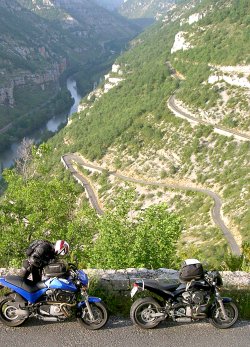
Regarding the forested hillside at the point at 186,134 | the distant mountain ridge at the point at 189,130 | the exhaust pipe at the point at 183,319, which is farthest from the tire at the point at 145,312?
the distant mountain ridge at the point at 189,130

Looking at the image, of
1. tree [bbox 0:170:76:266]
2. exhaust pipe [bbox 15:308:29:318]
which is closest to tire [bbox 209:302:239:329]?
exhaust pipe [bbox 15:308:29:318]

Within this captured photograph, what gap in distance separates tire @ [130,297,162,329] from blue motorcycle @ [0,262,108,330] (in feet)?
1.79

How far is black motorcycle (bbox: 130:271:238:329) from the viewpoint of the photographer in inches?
310

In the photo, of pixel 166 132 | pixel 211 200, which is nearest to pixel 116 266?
pixel 211 200

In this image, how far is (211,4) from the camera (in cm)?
13725

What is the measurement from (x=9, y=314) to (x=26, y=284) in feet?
2.00

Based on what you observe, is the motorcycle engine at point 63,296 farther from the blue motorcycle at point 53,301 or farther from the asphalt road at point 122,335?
the asphalt road at point 122,335

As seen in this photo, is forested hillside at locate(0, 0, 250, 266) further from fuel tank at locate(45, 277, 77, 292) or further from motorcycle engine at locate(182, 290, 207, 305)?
motorcycle engine at locate(182, 290, 207, 305)

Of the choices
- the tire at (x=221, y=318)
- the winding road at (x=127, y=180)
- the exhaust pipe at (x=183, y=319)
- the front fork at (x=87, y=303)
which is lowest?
the winding road at (x=127, y=180)

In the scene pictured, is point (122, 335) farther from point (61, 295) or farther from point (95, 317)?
point (61, 295)

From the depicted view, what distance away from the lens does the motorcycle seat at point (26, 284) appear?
788 cm

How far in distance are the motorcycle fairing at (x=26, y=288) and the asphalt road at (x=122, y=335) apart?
1.57 ft

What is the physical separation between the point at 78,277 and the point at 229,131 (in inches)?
2415

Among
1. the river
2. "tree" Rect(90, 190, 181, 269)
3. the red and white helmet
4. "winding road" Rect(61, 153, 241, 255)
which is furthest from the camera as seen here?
the river
